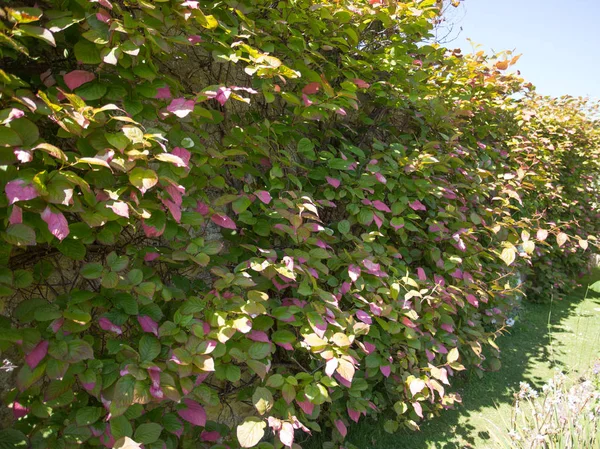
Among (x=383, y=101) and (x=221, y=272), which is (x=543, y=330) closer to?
(x=383, y=101)

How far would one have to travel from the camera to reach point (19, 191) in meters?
0.98

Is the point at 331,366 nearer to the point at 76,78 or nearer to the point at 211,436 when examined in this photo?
the point at 211,436

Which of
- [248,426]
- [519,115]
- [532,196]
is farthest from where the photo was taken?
[532,196]

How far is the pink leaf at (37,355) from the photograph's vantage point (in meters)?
1.18

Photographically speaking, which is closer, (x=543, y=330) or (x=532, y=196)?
(x=543, y=330)

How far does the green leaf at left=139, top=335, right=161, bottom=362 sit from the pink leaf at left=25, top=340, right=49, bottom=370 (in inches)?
10.7

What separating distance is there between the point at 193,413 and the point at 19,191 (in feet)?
3.16

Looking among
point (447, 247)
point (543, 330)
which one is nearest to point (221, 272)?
point (447, 247)

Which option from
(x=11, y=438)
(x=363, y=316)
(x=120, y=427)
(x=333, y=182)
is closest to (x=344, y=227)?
(x=333, y=182)

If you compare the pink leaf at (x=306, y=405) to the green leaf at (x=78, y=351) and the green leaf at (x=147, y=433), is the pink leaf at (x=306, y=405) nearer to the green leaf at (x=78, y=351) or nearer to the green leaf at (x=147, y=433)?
the green leaf at (x=147, y=433)

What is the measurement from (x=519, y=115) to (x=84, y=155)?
13.3 feet

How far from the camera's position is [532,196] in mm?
4867

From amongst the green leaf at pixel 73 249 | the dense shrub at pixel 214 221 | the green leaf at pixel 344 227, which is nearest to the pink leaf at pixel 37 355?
the dense shrub at pixel 214 221

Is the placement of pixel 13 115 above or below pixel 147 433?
above
